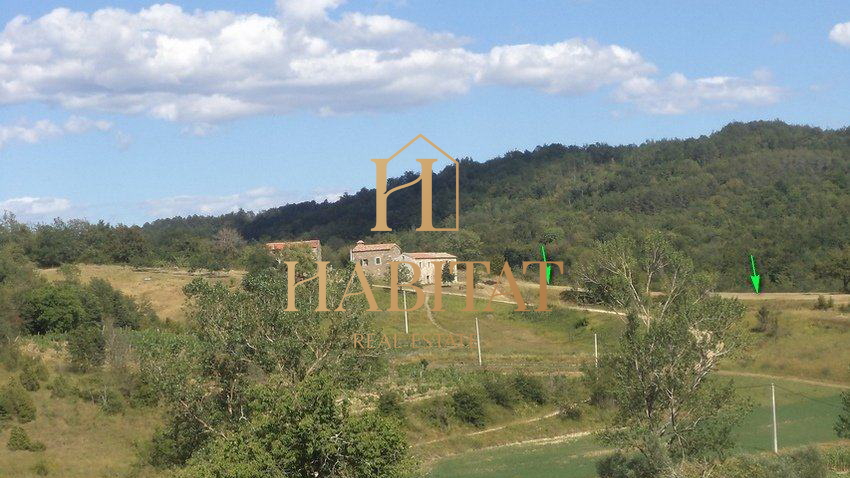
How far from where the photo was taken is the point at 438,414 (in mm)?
38812

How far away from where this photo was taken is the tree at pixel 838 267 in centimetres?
6158

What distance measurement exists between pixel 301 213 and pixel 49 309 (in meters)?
99.4

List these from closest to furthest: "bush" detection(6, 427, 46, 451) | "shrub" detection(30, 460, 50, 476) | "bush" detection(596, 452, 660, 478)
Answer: "bush" detection(596, 452, 660, 478) → "shrub" detection(30, 460, 50, 476) → "bush" detection(6, 427, 46, 451)

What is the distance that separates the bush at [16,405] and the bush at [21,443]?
2398 mm

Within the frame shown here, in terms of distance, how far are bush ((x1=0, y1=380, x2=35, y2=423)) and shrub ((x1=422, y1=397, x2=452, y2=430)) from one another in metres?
17.0

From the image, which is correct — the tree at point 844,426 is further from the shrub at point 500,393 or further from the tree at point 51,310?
the tree at point 51,310

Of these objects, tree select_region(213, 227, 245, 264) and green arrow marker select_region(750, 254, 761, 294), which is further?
tree select_region(213, 227, 245, 264)

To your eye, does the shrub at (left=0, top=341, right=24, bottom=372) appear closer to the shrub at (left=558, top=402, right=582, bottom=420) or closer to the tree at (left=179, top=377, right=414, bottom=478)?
the shrub at (left=558, top=402, right=582, bottom=420)

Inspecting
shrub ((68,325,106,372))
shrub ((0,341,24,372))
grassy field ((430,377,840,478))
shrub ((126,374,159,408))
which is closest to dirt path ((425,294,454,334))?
grassy field ((430,377,840,478))

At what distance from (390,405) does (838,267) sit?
133 ft

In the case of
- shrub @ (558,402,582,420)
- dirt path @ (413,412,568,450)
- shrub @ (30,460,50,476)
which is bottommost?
dirt path @ (413,412,568,450)

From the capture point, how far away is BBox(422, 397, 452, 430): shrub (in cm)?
3866

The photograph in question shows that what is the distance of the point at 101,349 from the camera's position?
45562 mm

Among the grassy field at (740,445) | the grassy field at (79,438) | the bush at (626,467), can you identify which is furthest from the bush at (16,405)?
the bush at (626,467)
